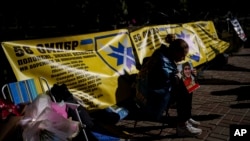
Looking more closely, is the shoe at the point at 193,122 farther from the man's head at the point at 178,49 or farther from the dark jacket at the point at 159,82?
the man's head at the point at 178,49

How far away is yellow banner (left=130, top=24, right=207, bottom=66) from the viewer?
6.25 metres

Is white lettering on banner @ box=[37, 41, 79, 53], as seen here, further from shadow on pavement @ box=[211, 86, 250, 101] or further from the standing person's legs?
shadow on pavement @ box=[211, 86, 250, 101]

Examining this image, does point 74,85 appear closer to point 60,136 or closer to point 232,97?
point 60,136

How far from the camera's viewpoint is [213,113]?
5320 millimetres

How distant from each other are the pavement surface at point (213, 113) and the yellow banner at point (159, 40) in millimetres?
779

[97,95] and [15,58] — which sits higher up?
[15,58]

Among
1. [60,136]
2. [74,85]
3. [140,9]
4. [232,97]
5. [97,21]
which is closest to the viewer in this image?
[60,136]

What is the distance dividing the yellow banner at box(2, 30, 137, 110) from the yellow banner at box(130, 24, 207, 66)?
404mm

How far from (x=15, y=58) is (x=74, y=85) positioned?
1027 mm

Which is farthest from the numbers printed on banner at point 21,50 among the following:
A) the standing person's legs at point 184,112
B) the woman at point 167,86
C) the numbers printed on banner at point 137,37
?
the numbers printed on banner at point 137,37

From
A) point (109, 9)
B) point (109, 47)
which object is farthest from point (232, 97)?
point (109, 9)

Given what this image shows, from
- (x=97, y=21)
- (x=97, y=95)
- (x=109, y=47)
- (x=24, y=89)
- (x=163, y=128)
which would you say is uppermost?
(x=97, y=21)

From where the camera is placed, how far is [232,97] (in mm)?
Result: 6207

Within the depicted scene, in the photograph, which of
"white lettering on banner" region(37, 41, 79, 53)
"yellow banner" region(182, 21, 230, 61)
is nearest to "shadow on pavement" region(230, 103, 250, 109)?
"yellow banner" region(182, 21, 230, 61)
